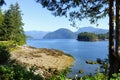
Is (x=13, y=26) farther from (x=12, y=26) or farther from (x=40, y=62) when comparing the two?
(x=40, y=62)

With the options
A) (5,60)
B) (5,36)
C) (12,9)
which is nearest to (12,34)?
(5,36)

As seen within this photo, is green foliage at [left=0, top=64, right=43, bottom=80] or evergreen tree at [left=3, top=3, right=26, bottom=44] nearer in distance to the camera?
green foliage at [left=0, top=64, right=43, bottom=80]

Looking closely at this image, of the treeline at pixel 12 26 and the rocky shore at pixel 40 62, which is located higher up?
the treeline at pixel 12 26

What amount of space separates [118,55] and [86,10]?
340 cm

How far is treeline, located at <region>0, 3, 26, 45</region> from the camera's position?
86.6 m

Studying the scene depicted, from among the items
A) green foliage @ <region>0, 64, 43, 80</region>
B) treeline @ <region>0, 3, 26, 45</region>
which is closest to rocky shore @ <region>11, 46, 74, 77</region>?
green foliage @ <region>0, 64, 43, 80</region>

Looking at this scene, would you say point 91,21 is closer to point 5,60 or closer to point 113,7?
point 113,7

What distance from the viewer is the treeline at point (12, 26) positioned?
3408 inches

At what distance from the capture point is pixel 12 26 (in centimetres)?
8944

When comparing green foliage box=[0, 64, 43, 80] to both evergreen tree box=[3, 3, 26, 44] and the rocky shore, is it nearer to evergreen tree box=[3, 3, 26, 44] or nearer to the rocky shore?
the rocky shore

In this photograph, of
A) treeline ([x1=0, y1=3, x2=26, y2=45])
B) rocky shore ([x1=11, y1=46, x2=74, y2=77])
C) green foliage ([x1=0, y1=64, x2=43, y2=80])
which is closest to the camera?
green foliage ([x1=0, y1=64, x2=43, y2=80])

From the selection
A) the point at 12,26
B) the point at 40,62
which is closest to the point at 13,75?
the point at 40,62

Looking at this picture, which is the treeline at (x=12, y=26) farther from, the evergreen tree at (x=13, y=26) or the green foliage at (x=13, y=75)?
the green foliage at (x=13, y=75)

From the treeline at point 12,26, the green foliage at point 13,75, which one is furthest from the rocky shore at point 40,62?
the treeline at point 12,26
